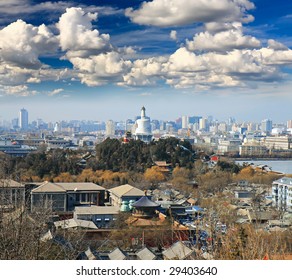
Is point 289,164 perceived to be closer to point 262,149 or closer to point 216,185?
point 262,149

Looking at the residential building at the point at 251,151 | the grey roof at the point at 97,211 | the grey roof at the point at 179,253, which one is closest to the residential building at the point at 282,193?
the grey roof at the point at 97,211

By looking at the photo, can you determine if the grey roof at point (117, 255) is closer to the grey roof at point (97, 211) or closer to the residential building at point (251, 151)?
the grey roof at point (97, 211)

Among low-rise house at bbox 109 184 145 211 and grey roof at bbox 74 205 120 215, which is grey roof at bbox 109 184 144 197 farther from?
grey roof at bbox 74 205 120 215

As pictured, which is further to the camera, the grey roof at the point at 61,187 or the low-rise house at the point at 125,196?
the low-rise house at the point at 125,196

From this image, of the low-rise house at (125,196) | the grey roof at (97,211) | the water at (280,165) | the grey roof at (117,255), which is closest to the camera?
the grey roof at (117,255)

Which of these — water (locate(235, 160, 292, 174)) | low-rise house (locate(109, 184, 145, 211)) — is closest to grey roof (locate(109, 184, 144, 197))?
low-rise house (locate(109, 184, 145, 211))

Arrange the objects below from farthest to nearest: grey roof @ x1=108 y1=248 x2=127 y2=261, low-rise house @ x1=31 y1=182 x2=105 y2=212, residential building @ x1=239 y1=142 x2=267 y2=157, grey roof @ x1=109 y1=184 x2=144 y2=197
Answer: residential building @ x1=239 y1=142 x2=267 y2=157, grey roof @ x1=109 y1=184 x2=144 y2=197, low-rise house @ x1=31 y1=182 x2=105 y2=212, grey roof @ x1=108 y1=248 x2=127 y2=261

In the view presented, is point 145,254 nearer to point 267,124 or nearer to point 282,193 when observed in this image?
point 267,124
